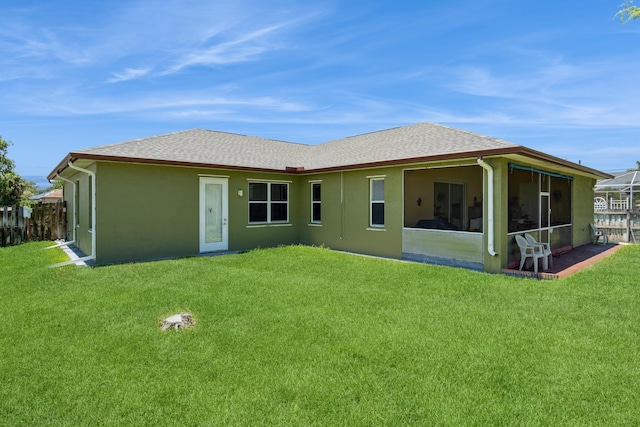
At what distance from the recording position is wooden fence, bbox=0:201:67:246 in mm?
13562

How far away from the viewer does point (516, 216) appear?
12781mm

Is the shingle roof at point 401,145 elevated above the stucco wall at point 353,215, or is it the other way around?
the shingle roof at point 401,145

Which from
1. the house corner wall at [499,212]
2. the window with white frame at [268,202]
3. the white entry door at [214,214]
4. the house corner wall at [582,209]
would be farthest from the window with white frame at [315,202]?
the house corner wall at [582,209]

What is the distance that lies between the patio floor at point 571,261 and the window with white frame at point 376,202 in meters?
3.87

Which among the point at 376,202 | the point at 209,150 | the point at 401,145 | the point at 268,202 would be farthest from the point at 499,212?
the point at 209,150

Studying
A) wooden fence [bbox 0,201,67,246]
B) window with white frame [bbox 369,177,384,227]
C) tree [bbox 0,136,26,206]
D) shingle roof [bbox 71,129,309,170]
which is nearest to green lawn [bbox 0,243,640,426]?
window with white frame [bbox 369,177,384,227]

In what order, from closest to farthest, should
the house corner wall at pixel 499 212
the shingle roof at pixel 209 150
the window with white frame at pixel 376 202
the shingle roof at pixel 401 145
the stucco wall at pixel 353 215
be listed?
1. the house corner wall at pixel 499 212
2. the shingle roof at pixel 401 145
3. the shingle roof at pixel 209 150
4. the stucco wall at pixel 353 215
5. the window with white frame at pixel 376 202

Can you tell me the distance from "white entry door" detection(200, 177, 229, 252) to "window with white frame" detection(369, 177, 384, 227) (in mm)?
4637

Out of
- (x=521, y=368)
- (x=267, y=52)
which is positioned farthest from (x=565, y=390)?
(x=267, y=52)

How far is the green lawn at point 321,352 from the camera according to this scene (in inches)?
119

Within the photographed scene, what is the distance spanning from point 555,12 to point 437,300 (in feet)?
27.3

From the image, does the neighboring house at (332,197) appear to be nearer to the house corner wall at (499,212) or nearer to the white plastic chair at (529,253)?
the house corner wall at (499,212)

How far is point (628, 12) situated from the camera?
242 inches

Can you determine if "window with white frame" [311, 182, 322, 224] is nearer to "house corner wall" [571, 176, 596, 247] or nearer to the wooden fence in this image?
"house corner wall" [571, 176, 596, 247]
